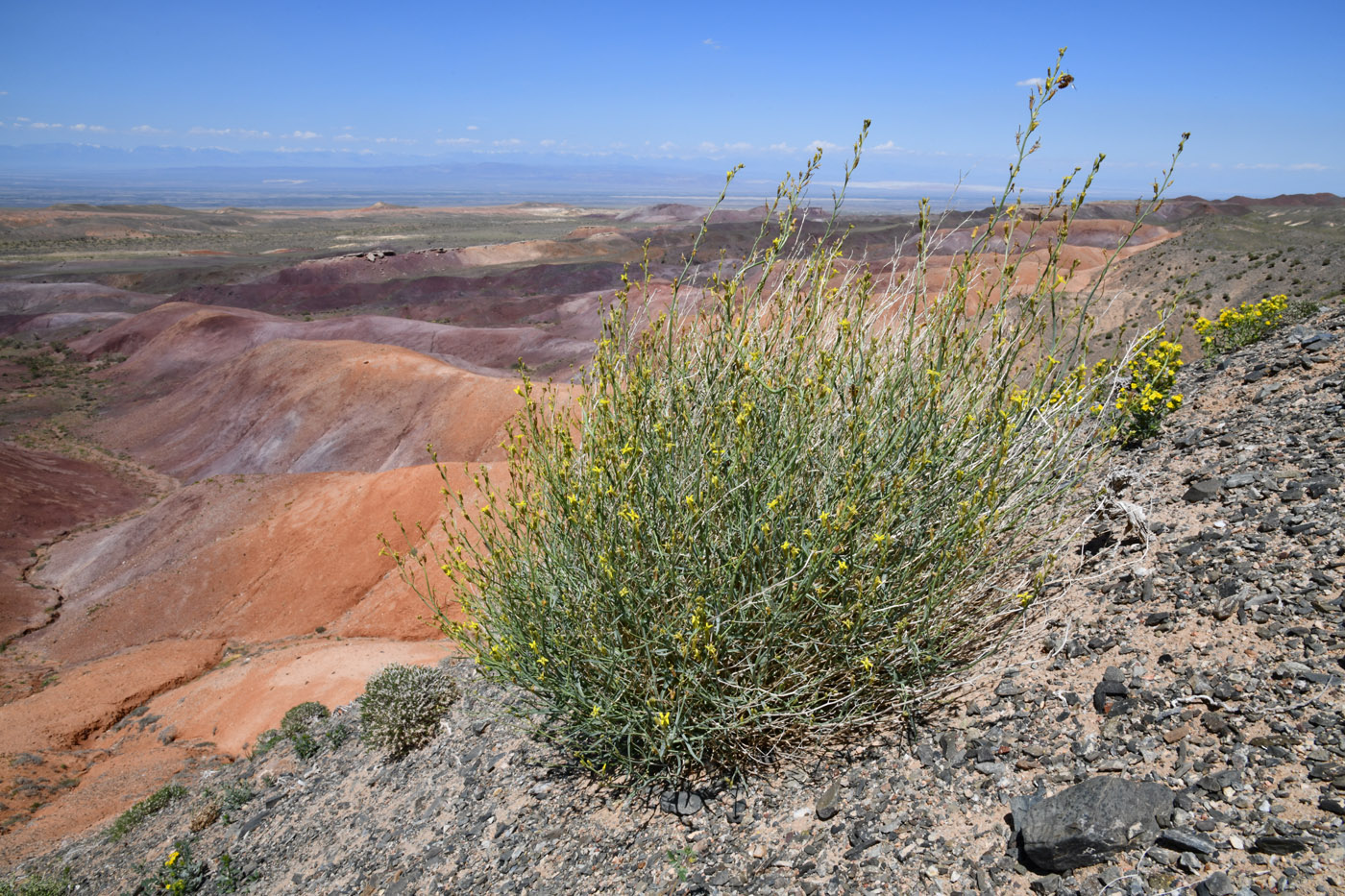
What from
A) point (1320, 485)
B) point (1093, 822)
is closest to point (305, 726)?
point (1093, 822)

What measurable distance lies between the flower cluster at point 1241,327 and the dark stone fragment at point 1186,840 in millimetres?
6963

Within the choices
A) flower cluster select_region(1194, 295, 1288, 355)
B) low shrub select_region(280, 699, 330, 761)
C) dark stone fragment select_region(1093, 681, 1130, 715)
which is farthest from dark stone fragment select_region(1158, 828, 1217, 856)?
low shrub select_region(280, 699, 330, 761)

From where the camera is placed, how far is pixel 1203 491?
14.2ft

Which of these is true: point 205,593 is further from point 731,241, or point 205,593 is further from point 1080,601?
point 731,241

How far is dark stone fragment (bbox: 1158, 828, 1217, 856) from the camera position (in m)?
2.20

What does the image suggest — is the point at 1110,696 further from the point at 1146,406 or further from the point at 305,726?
the point at 305,726

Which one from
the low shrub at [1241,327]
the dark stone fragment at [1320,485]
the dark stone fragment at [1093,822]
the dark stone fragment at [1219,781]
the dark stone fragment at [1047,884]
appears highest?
the low shrub at [1241,327]

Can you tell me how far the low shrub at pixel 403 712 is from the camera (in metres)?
6.11

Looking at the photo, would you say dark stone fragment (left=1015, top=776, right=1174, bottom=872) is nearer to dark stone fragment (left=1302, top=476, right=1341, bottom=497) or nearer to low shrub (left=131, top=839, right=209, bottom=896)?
dark stone fragment (left=1302, top=476, right=1341, bottom=497)

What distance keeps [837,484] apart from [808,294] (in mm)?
1200

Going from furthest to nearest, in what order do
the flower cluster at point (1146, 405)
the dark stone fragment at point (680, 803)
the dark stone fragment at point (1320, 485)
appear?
the flower cluster at point (1146, 405) → the dark stone fragment at point (1320, 485) → the dark stone fragment at point (680, 803)

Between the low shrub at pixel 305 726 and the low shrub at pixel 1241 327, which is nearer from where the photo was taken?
the low shrub at pixel 1241 327

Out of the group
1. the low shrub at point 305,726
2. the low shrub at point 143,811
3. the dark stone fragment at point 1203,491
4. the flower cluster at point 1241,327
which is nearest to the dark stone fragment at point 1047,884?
the dark stone fragment at point 1203,491

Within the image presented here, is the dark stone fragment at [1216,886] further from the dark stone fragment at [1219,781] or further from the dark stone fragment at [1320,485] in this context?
the dark stone fragment at [1320,485]
